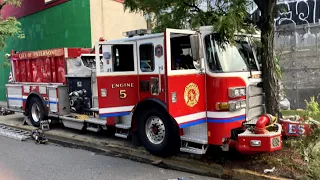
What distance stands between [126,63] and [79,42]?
808cm

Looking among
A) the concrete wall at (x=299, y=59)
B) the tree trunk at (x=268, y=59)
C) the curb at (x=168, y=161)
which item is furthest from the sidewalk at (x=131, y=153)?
the concrete wall at (x=299, y=59)

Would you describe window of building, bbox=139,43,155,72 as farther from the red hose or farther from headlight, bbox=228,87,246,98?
the red hose

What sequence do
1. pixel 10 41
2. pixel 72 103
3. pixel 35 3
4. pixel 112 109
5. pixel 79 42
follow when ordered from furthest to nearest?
pixel 10 41, pixel 35 3, pixel 79 42, pixel 72 103, pixel 112 109

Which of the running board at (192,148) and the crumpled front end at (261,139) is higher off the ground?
the crumpled front end at (261,139)

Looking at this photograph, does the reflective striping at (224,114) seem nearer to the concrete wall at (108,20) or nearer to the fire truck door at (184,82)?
the fire truck door at (184,82)

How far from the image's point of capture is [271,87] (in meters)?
6.40

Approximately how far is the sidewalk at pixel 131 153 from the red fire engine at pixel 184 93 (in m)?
0.25

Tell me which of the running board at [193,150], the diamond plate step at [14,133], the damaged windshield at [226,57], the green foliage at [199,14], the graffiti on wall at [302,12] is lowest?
the diamond plate step at [14,133]

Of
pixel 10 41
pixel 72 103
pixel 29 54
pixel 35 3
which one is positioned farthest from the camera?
pixel 10 41

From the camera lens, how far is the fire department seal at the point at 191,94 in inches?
232

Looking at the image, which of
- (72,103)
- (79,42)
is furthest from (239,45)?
(79,42)

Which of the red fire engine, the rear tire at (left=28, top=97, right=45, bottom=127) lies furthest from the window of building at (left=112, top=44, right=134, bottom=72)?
the rear tire at (left=28, top=97, right=45, bottom=127)

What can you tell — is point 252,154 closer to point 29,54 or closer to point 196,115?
point 196,115

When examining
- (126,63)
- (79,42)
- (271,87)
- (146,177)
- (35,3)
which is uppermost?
(35,3)
